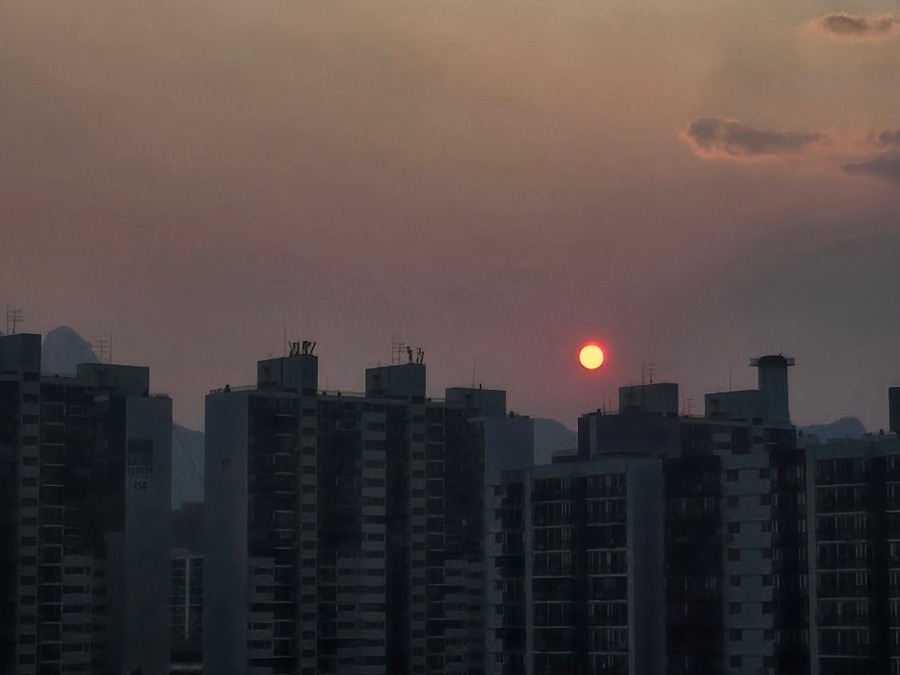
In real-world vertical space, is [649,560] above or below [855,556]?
above

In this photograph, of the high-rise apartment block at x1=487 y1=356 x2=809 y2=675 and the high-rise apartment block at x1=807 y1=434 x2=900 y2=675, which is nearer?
the high-rise apartment block at x1=807 y1=434 x2=900 y2=675

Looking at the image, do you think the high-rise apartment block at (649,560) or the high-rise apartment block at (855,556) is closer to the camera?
the high-rise apartment block at (855,556)

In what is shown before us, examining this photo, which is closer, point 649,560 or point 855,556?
point 855,556

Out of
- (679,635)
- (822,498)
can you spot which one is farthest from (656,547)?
(822,498)

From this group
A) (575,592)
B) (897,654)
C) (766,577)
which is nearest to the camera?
(897,654)

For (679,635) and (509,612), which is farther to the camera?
(509,612)

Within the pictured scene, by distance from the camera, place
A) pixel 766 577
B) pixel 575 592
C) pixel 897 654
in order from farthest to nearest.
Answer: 1. pixel 575 592
2. pixel 766 577
3. pixel 897 654

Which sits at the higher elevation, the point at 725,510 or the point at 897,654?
the point at 725,510

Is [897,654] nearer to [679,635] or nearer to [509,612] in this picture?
[679,635]

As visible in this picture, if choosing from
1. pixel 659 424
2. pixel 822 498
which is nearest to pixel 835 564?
pixel 822 498

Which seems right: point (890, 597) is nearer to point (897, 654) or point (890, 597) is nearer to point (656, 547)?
point (897, 654)
